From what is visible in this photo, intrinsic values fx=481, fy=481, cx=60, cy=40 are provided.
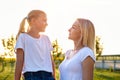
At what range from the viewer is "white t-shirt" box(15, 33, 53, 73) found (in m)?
5.18

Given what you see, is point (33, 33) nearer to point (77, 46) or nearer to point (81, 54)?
point (77, 46)

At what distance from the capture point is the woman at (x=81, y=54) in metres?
4.67

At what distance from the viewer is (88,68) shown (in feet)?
15.3

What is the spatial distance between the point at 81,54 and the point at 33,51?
69cm

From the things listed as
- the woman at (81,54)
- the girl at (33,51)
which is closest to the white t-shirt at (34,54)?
the girl at (33,51)

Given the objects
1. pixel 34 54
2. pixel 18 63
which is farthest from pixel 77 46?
pixel 18 63

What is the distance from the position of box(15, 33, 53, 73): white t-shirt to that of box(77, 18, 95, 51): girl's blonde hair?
62cm

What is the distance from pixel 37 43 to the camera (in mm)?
5242

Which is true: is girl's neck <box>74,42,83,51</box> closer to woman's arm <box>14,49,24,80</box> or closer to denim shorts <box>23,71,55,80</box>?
denim shorts <box>23,71,55,80</box>

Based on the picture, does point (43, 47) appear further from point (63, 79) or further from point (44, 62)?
point (63, 79)

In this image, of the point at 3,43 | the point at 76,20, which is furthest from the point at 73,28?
the point at 3,43

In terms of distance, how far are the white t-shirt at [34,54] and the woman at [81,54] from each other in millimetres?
346

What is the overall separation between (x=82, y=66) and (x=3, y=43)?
38745mm

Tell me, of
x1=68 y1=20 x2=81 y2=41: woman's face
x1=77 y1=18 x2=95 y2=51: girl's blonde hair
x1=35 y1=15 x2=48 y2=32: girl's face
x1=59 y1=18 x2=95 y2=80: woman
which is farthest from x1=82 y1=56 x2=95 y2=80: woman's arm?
x1=35 y1=15 x2=48 y2=32: girl's face
